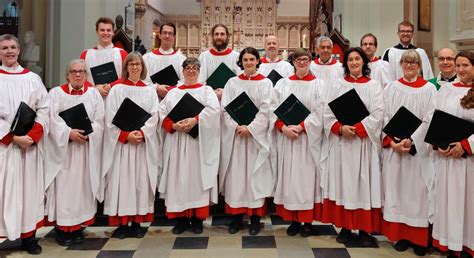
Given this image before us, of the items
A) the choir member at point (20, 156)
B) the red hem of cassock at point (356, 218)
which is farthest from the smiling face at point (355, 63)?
the choir member at point (20, 156)

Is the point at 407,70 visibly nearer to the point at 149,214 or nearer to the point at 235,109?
the point at 235,109

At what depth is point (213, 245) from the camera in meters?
4.15

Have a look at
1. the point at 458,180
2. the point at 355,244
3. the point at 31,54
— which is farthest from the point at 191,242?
the point at 31,54

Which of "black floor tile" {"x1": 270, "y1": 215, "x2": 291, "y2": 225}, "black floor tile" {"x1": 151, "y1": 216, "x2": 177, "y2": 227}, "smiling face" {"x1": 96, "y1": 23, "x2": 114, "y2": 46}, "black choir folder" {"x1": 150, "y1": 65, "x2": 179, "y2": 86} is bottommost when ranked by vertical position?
"black floor tile" {"x1": 151, "y1": 216, "x2": 177, "y2": 227}

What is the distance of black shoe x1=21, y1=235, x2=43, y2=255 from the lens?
397 centimetres

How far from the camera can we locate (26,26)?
28.1 feet

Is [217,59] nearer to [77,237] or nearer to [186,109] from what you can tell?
[186,109]

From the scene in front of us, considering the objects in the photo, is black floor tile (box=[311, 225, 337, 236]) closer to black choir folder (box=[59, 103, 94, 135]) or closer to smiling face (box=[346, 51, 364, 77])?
smiling face (box=[346, 51, 364, 77])

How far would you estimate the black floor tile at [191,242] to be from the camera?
4.11m

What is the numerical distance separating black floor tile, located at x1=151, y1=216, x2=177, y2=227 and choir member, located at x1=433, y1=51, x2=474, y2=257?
271 centimetres

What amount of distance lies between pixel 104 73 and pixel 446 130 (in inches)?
136

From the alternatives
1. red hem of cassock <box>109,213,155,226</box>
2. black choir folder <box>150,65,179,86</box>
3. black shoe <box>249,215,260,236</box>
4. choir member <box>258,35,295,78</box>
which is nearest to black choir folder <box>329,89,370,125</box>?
black shoe <box>249,215,260,236</box>

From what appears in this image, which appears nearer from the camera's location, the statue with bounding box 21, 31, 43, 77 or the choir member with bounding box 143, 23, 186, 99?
the choir member with bounding box 143, 23, 186, 99

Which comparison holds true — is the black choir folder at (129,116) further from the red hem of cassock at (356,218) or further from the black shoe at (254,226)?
the red hem of cassock at (356,218)
